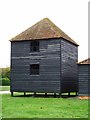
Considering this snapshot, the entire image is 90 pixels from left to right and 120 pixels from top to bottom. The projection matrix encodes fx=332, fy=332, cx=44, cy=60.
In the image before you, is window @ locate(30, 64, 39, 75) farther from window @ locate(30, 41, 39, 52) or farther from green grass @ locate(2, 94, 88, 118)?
green grass @ locate(2, 94, 88, 118)

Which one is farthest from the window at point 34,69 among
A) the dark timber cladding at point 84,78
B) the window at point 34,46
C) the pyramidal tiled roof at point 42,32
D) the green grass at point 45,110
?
the green grass at point 45,110

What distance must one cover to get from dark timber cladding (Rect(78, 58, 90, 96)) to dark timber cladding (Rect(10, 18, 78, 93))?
233cm

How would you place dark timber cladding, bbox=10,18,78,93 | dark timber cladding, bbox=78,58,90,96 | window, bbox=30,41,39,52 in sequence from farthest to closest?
1. window, bbox=30,41,39,52
2. dark timber cladding, bbox=10,18,78,93
3. dark timber cladding, bbox=78,58,90,96

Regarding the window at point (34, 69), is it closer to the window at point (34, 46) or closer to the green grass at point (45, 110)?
the window at point (34, 46)

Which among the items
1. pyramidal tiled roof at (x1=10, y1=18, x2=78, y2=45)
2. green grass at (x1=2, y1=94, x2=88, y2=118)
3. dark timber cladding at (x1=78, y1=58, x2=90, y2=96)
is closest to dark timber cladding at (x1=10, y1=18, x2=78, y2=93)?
pyramidal tiled roof at (x1=10, y1=18, x2=78, y2=45)

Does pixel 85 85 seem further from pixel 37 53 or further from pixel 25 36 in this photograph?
pixel 25 36

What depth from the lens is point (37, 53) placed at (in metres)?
33.6

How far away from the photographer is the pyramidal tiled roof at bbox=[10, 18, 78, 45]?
33.4 m

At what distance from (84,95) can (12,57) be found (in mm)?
9039

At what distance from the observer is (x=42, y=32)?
113 ft

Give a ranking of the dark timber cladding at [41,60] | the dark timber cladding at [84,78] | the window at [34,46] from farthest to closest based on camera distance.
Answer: the window at [34,46]
the dark timber cladding at [41,60]
the dark timber cladding at [84,78]

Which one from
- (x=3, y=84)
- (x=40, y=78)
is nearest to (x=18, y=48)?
(x=40, y=78)

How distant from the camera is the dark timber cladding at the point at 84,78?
1207 inches

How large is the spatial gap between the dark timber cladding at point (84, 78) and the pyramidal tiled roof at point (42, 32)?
3.93 meters
